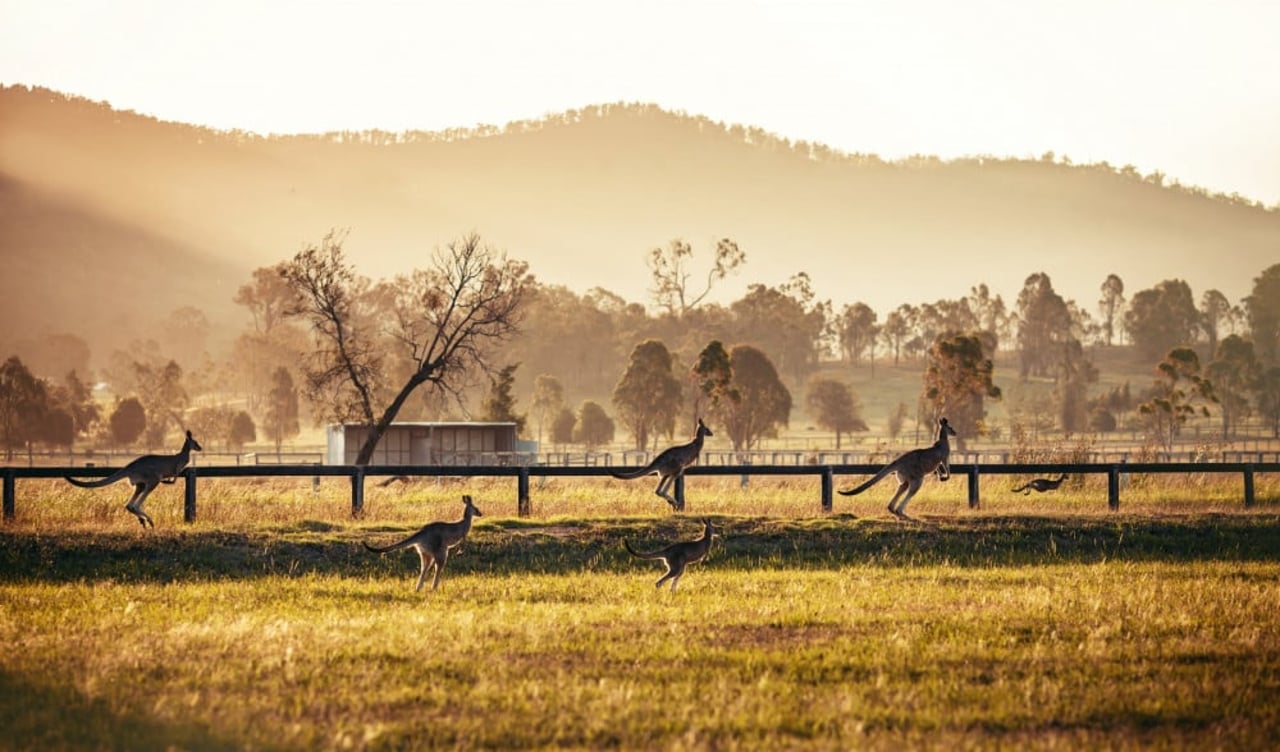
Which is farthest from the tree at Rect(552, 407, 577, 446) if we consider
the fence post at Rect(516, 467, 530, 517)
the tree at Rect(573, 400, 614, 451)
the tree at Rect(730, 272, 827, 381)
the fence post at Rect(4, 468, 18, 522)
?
the fence post at Rect(4, 468, 18, 522)

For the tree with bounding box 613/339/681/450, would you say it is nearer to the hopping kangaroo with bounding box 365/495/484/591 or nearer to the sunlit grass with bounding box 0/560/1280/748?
the sunlit grass with bounding box 0/560/1280/748

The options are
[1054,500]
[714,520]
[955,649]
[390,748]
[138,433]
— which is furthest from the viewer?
[138,433]

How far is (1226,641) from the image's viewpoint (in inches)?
537

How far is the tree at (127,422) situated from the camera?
121875 millimetres

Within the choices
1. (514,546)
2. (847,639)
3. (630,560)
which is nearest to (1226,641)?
(847,639)

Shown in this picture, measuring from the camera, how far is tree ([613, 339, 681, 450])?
110000 millimetres

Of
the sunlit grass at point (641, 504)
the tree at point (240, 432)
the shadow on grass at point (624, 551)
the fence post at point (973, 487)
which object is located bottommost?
the shadow on grass at point (624, 551)

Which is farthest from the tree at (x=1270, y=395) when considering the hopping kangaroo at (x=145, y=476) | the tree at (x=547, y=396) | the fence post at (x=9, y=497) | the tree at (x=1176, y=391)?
the fence post at (x=9, y=497)

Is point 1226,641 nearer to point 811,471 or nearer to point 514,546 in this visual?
point 514,546

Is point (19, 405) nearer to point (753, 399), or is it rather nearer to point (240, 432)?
point (240, 432)

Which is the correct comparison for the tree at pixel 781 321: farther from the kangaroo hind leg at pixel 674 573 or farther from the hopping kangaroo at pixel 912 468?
the kangaroo hind leg at pixel 674 573

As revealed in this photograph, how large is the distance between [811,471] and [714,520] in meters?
4.03

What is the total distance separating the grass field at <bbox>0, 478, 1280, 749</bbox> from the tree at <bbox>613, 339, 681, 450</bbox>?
84.7m

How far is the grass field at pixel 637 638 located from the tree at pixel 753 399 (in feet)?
277
